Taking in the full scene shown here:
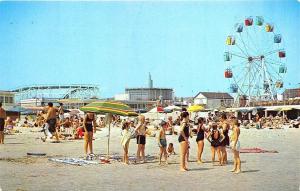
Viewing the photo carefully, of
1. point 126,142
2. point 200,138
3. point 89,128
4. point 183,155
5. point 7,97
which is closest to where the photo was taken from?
point 183,155

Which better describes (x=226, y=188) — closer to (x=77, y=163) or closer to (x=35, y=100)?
(x=77, y=163)

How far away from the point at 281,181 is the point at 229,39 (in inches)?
2011

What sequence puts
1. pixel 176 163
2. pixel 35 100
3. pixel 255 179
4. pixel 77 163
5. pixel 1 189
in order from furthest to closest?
pixel 35 100 < pixel 176 163 < pixel 77 163 < pixel 255 179 < pixel 1 189

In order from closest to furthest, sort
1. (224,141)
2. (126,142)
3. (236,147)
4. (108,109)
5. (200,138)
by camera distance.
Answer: (236,147)
(108,109)
(224,141)
(126,142)
(200,138)

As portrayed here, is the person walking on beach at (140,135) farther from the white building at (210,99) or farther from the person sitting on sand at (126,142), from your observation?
the white building at (210,99)

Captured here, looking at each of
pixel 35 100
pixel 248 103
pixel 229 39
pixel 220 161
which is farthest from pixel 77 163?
pixel 35 100

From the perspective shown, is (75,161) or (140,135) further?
(140,135)

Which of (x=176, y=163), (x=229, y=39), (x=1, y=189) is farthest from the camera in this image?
(x=229, y=39)

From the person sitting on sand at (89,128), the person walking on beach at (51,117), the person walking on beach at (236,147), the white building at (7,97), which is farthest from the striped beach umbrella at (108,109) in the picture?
the white building at (7,97)

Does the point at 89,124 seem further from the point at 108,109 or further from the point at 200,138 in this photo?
the point at 200,138

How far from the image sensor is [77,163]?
1129 centimetres

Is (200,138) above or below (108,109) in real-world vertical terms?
below

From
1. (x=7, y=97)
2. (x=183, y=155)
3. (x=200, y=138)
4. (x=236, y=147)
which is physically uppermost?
(x=7, y=97)

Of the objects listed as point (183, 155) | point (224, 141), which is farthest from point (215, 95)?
point (183, 155)
